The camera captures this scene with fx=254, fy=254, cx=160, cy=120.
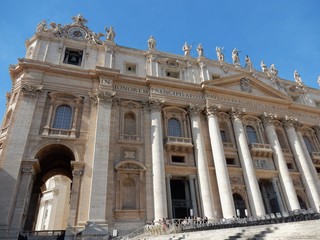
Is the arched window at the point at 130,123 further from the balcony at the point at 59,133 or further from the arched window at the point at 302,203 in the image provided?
the arched window at the point at 302,203

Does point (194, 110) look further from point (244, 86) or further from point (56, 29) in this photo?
point (56, 29)

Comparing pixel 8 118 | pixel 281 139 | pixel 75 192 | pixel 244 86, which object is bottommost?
pixel 75 192

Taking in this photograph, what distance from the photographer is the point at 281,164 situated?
24719 mm

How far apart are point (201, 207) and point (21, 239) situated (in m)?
13.0

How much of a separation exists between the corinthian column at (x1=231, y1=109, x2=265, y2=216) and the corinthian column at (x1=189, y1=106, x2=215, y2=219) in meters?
3.87

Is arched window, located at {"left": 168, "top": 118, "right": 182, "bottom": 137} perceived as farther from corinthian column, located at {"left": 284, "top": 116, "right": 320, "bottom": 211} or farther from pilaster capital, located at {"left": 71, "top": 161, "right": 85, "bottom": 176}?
corinthian column, located at {"left": 284, "top": 116, "right": 320, "bottom": 211}

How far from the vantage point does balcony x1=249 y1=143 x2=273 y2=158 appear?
983 inches

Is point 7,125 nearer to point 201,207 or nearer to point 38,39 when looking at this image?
point 38,39

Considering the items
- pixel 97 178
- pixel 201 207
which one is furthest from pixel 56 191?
pixel 201 207

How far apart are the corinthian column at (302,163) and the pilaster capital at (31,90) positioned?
25859 mm

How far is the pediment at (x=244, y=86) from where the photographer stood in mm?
27375

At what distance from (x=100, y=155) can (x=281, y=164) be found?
1727cm

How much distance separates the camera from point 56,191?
37625 mm

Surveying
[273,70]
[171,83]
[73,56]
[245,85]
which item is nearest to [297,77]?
[273,70]
